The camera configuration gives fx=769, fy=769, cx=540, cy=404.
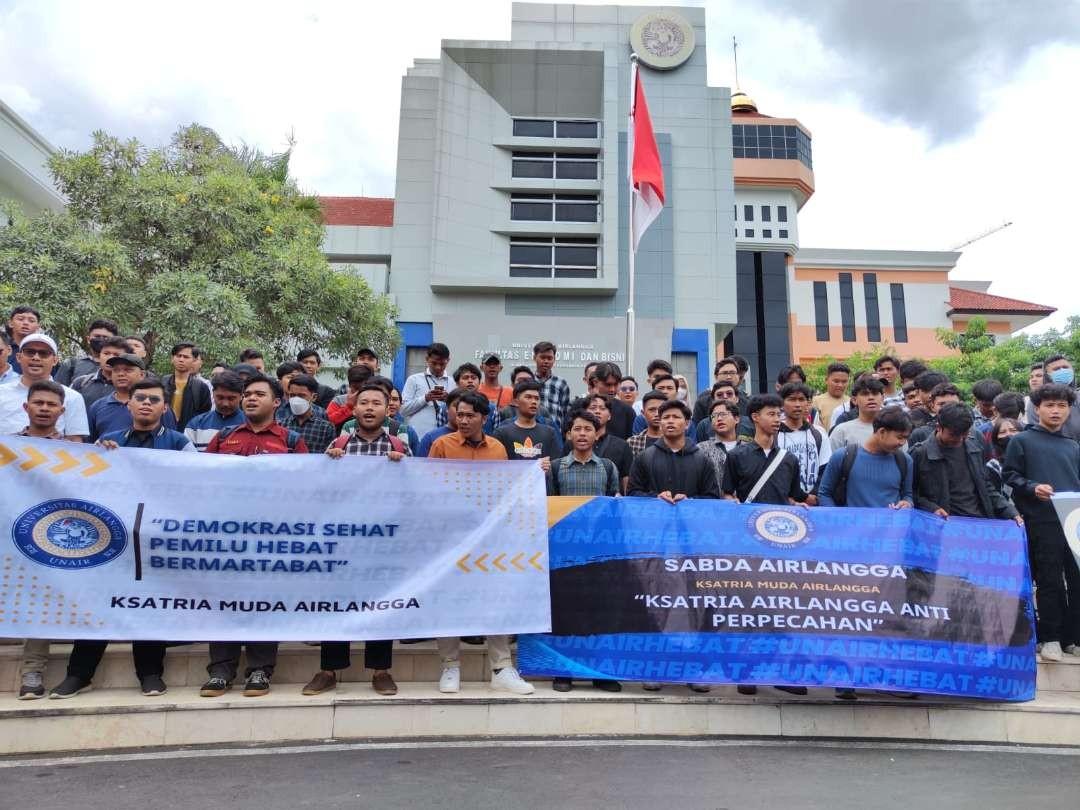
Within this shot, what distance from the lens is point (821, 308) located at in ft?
180

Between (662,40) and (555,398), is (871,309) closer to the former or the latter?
(662,40)

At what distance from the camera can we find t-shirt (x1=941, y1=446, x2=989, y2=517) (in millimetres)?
5332

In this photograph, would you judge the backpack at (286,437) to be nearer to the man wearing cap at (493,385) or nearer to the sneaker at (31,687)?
the sneaker at (31,687)

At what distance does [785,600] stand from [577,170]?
87.9ft

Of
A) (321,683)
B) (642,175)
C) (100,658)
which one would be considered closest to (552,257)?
(642,175)

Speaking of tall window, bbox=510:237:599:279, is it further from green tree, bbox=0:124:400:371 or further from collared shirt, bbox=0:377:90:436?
collared shirt, bbox=0:377:90:436

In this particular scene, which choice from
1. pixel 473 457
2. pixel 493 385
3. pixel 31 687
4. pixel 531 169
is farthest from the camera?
pixel 531 169

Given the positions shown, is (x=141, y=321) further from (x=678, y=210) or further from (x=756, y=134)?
(x=756, y=134)

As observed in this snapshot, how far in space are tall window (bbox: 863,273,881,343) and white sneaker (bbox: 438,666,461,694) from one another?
55339mm

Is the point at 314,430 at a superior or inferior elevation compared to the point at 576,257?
inferior

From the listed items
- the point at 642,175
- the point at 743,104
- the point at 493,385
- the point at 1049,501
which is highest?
the point at 743,104

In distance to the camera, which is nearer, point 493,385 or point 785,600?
point 785,600

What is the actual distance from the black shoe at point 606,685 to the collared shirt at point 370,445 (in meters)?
1.92

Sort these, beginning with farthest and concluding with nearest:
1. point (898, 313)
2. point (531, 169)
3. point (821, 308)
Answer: point (821, 308) → point (898, 313) → point (531, 169)
